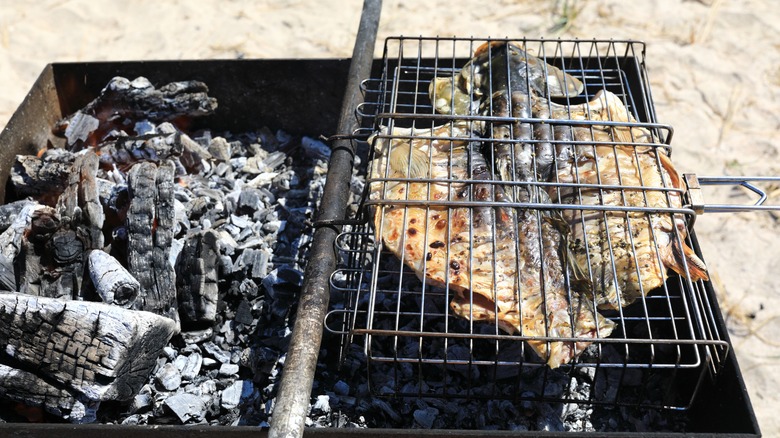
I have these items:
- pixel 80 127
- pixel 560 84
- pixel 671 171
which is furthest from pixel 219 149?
pixel 671 171

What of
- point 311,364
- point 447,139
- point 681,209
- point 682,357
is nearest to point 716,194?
point 682,357

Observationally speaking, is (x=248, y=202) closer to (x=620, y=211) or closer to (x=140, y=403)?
(x=140, y=403)

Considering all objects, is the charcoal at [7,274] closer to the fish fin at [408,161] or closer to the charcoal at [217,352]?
the charcoal at [217,352]

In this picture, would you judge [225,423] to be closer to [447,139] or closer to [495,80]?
[447,139]

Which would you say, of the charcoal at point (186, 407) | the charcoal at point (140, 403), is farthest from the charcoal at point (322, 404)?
the charcoal at point (140, 403)

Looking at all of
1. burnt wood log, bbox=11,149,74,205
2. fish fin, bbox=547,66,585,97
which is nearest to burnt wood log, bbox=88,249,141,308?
burnt wood log, bbox=11,149,74,205

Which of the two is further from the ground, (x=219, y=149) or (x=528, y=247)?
(x=219, y=149)

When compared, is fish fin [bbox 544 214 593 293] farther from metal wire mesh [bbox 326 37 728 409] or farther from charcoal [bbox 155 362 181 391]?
charcoal [bbox 155 362 181 391]

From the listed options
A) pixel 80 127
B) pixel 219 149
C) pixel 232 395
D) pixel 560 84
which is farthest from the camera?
pixel 219 149
